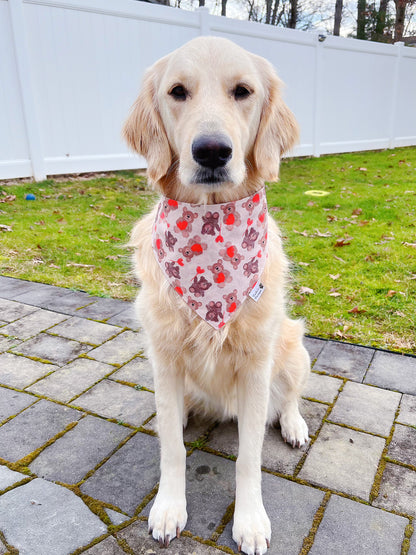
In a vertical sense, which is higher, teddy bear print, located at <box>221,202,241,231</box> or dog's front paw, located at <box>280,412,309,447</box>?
teddy bear print, located at <box>221,202,241,231</box>

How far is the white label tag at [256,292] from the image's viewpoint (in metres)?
1.81

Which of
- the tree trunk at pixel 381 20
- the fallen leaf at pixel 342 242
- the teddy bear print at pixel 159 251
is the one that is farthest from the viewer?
the tree trunk at pixel 381 20

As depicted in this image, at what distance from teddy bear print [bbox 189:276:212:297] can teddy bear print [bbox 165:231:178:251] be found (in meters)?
0.16

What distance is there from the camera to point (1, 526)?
1666mm

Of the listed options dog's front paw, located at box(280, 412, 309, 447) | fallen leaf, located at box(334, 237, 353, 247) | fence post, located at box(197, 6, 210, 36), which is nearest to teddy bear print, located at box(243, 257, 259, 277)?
dog's front paw, located at box(280, 412, 309, 447)

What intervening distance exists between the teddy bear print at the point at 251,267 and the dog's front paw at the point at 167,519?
944 mm

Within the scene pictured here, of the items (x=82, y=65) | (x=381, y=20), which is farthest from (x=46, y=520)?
(x=381, y=20)

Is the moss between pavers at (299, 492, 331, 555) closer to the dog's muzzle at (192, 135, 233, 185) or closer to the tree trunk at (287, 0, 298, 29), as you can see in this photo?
the dog's muzzle at (192, 135, 233, 185)

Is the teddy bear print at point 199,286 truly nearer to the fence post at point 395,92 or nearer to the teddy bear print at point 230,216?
the teddy bear print at point 230,216

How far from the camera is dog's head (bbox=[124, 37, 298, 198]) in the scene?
158 centimetres

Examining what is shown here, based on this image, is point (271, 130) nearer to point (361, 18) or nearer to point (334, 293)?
point (334, 293)

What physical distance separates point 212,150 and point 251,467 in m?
1.24

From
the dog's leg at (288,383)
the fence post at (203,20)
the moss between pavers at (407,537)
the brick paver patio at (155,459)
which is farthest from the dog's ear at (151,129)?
the fence post at (203,20)

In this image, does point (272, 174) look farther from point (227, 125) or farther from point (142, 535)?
point (142, 535)
